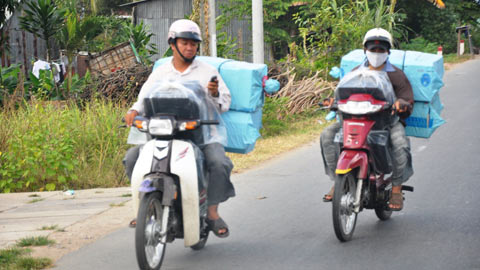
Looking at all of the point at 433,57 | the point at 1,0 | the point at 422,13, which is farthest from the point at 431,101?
the point at 422,13

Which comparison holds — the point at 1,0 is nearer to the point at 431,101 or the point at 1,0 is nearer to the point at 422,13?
the point at 431,101

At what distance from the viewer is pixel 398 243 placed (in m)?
5.94

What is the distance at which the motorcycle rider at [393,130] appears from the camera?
6262 millimetres

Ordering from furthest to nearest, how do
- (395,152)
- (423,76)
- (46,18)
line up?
(46,18)
(423,76)
(395,152)

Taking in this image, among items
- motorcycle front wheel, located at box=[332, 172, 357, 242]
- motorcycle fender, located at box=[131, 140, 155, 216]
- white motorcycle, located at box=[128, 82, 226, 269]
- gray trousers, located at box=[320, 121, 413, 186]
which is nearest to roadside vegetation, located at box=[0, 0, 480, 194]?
gray trousers, located at box=[320, 121, 413, 186]

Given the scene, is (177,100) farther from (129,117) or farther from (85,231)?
(85,231)

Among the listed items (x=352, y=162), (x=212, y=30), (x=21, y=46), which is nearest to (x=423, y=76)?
(x=352, y=162)

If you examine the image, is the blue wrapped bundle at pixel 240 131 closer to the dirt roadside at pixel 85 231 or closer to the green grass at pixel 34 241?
the dirt roadside at pixel 85 231

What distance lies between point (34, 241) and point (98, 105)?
5.32 metres

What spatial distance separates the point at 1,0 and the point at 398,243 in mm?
5756

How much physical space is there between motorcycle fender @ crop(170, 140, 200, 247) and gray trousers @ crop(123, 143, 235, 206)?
0.31 metres

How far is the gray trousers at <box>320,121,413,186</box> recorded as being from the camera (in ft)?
20.5

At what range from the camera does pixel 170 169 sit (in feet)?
16.4

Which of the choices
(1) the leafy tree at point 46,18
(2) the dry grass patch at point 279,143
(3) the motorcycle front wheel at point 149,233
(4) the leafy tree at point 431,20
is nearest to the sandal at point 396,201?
(3) the motorcycle front wheel at point 149,233
